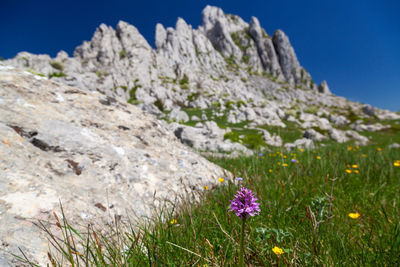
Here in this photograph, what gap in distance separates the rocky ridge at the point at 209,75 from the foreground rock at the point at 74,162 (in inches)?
300

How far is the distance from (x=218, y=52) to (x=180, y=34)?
26720mm

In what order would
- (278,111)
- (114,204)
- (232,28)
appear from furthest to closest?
(232,28), (278,111), (114,204)

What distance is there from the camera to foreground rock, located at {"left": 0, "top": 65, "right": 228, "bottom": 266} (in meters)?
1.55

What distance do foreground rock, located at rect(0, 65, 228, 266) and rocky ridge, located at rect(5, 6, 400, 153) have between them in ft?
25.0

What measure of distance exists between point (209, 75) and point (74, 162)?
98023mm

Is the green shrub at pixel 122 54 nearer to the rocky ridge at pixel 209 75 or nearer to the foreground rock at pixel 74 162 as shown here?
the rocky ridge at pixel 209 75

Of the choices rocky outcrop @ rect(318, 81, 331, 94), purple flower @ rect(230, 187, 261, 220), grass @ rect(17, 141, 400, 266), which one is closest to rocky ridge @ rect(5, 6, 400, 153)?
rocky outcrop @ rect(318, 81, 331, 94)

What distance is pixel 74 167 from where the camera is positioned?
224cm

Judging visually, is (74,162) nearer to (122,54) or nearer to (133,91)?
(133,91)

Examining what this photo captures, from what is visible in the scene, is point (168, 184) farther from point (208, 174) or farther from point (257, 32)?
point (257, 32)

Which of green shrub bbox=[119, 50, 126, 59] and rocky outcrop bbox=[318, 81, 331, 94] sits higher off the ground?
rocky outcrop bbox=[318, 81, 331, 94]

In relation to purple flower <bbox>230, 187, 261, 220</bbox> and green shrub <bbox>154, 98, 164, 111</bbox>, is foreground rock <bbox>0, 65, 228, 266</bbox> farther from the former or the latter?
green shrub <bbox>154, 98, 164, 111</bbox>

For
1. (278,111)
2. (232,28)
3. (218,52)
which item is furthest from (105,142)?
(232,28)

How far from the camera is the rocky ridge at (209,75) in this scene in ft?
133
